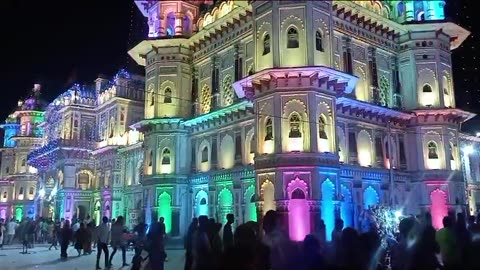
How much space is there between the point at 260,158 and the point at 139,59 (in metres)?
14.0

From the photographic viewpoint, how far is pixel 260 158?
21500mm

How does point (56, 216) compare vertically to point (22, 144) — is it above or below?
below

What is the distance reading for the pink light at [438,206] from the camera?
85.1 ft

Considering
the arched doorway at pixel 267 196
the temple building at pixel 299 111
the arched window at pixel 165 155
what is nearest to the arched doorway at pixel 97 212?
the temple building at pixel 299 111

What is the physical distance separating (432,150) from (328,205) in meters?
9.44

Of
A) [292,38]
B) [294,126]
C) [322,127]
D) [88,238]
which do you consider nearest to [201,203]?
[88,238]

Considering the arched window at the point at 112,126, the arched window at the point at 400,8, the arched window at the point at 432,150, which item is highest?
the arched window at the point at 400,8

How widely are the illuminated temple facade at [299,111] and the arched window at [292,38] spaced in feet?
0.24

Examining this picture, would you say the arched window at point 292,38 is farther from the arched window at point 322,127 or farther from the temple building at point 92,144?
the temple building at point 92,144

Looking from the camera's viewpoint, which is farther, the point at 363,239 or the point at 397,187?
the point at 397,187

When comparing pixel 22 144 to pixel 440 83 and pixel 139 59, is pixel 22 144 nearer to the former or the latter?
pixel 139 59

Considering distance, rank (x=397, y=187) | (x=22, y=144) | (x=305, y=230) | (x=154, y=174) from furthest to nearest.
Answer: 1. (x=22, y=144)
2. (x=154, y=174)
3. (x=397, y=187)
4. (x=305, y=230)

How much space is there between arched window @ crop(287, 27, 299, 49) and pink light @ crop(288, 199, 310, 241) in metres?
7.04

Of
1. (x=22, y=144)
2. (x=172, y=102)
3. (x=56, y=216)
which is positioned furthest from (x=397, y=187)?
(x=22, y=144)
